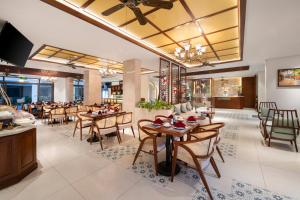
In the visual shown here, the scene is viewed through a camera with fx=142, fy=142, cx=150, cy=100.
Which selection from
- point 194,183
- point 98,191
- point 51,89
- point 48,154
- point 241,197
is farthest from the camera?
point 51,89

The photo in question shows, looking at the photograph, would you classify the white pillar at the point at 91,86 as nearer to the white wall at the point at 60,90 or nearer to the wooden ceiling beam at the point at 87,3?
the white wall at the point at 60,90

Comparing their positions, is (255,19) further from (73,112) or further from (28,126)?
(73,112)

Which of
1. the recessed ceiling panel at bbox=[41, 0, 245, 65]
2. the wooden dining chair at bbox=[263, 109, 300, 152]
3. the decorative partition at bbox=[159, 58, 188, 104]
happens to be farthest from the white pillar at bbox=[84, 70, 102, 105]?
the wooden dining chair at bbox=[263, 109, 300, 152]

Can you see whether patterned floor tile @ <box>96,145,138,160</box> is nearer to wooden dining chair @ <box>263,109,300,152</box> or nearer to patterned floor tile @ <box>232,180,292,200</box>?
patterned floor tile @ <box>232,180,292,200</box>

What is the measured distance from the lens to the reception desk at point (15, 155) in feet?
7.07

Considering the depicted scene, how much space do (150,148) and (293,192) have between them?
2168mm

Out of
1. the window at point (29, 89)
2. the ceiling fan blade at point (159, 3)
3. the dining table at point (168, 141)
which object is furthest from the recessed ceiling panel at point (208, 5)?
the window at point (29, 89)

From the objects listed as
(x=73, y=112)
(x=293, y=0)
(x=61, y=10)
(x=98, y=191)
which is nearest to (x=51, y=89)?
(x=73, y=112)

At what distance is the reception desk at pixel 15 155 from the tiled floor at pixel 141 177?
133mm

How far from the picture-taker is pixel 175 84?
7.39 m

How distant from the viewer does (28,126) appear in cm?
249

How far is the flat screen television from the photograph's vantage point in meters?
2.82

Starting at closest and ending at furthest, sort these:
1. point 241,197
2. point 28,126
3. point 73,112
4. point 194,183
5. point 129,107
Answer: point 241,197, point 194,183, point 28,126, point 129,107, point 73,112

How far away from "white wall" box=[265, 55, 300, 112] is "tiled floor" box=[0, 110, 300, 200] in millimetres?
3024
